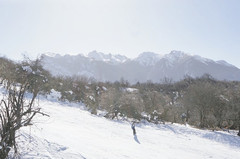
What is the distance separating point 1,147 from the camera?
3.44 m

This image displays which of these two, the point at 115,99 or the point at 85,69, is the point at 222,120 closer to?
the point at 115,99

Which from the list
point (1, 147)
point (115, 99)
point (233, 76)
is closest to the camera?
point (1, 147)

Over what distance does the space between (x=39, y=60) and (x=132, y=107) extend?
10.1 m

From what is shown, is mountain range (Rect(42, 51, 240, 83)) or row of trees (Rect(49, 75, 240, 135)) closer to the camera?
row of trees (Rect(49, 75, 240, 135))

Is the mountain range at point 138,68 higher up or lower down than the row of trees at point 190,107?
higher up

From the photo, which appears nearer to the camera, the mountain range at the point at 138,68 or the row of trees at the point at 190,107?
the row of trees at the point at 190,107

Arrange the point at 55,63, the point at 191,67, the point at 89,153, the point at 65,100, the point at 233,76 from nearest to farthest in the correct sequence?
the point at 89,153, the point at 65,100, the point at 233,76, the point at 191,67, the point at 55,63

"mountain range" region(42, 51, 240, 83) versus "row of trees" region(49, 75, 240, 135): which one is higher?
"mountain range" region(42, 51, 240, 83)

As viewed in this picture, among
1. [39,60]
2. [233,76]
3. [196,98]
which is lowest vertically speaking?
[196,98]

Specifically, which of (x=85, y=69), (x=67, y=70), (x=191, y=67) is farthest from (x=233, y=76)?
(x=67, y=70)

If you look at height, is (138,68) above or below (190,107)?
above

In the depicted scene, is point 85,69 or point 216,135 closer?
point 216,135

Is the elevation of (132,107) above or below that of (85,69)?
below

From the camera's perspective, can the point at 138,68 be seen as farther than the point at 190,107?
Yes
